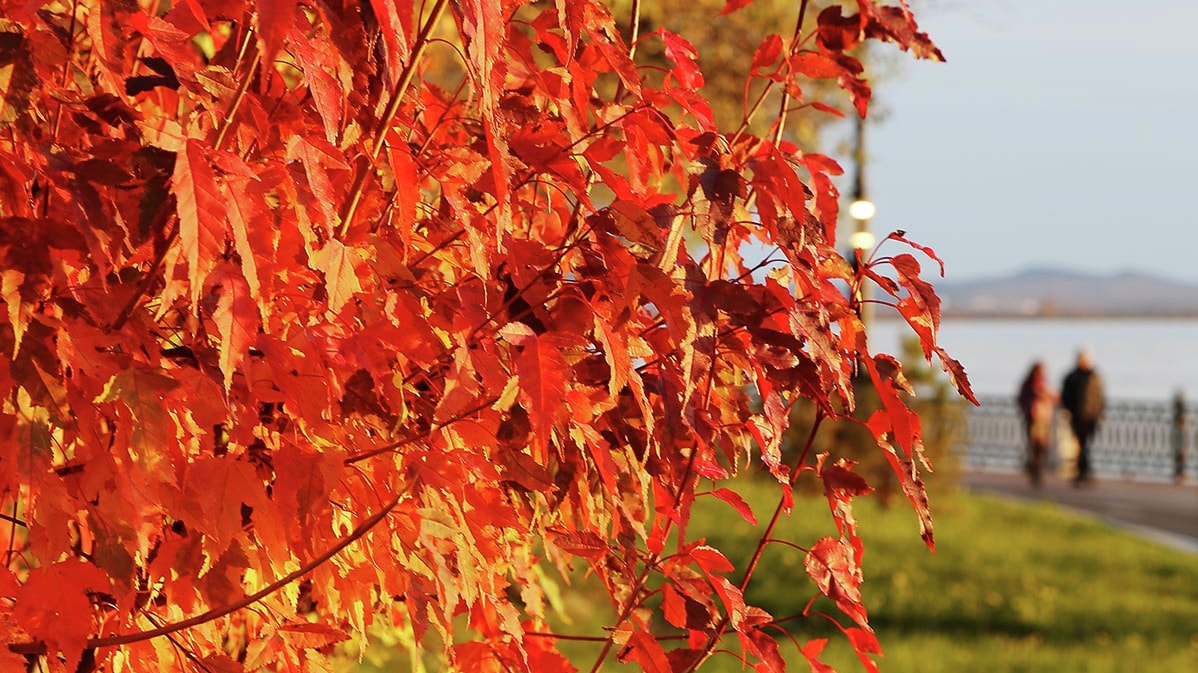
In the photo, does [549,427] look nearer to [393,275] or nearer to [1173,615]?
[393,275]

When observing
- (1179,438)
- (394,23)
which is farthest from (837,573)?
(1179,438)

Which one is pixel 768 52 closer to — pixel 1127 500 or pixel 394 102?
pixel 394 102

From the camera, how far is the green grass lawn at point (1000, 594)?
712 centimetres

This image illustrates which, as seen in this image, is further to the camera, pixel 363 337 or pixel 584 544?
pixel 584 544

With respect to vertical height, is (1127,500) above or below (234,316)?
below

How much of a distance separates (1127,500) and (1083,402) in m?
1.72

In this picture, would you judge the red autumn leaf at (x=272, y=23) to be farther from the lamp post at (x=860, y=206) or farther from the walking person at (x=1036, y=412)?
the walking person at (x=1036, y=412)

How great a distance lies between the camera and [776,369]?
Result: 5.14 ft

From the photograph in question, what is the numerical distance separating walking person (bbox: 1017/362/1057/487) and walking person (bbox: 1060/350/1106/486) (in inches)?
14.5

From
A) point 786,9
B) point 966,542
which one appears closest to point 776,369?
point 966,542

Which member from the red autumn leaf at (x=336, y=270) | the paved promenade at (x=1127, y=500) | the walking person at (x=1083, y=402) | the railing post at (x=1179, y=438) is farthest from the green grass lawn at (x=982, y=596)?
the railing post at (x=1179, y=438)

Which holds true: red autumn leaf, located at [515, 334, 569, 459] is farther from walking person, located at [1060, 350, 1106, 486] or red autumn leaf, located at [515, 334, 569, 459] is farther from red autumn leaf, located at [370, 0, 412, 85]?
walking person, located at [1060, 350, 1106, 486]

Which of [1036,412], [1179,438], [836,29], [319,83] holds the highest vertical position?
[836,29]

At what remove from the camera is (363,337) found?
4.35 ft
